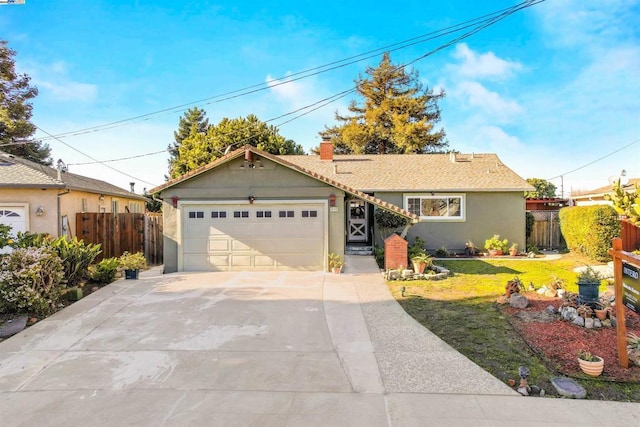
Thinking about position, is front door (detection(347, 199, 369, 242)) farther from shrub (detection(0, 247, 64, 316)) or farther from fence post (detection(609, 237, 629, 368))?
fence post (detection(609, 237, 629, 368))

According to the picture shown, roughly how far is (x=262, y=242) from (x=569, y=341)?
850 centimetres

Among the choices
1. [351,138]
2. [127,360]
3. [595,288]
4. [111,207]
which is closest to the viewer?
[127,360]

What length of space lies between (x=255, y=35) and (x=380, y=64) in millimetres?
25965

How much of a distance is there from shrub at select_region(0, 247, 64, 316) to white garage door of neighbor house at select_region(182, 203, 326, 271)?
4.26m

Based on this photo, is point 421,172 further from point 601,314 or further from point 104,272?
point 104,272

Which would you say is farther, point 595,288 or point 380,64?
point 380,64

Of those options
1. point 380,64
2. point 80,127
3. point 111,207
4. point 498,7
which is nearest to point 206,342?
point 498,7

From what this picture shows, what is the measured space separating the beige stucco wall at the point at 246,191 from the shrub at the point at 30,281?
409cm

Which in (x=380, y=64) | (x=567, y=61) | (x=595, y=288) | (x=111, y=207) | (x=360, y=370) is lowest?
(x=360, y=370)

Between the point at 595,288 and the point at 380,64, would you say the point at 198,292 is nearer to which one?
the point at 595,288

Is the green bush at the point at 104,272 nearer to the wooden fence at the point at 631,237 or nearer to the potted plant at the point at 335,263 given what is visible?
the potted plant at the point at 335,263

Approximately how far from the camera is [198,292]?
9.27 metres

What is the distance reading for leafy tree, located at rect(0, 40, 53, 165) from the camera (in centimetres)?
2766

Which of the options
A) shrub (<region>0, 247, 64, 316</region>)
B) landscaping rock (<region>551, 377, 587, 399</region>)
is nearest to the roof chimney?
shrub (<region>0, 247, 64, 316</region>)
